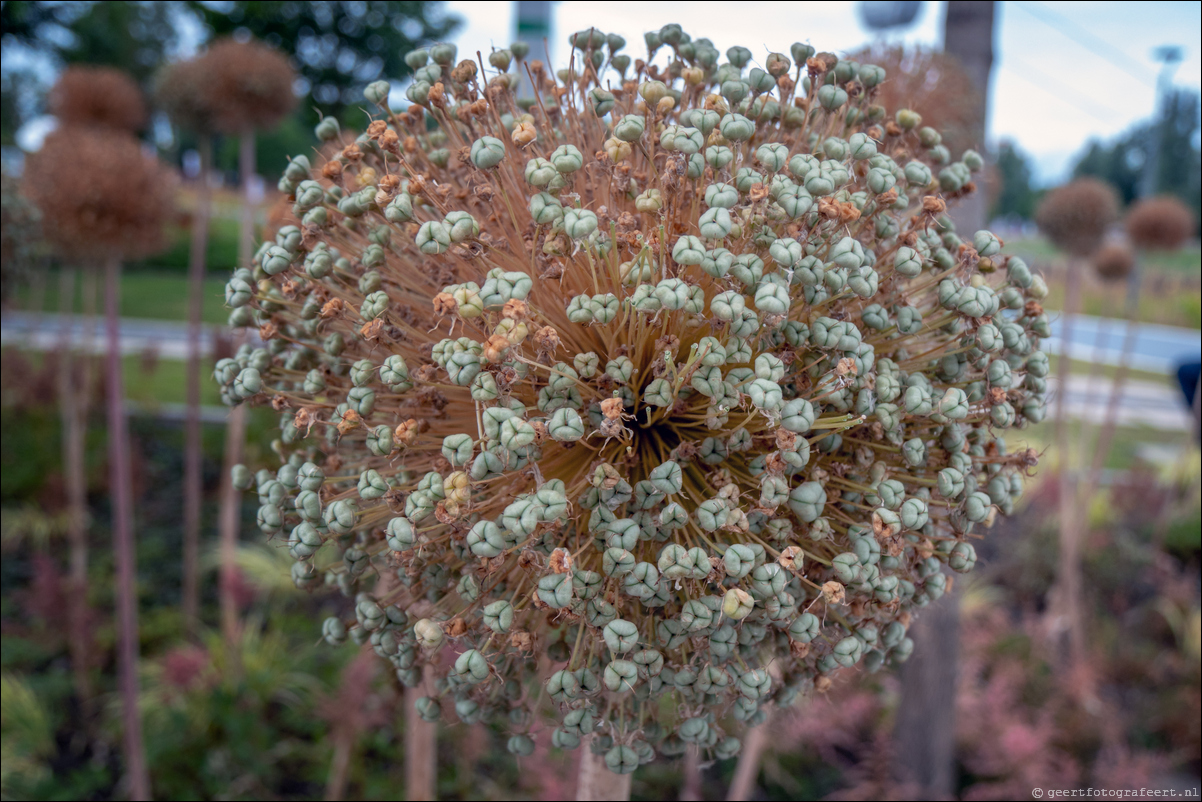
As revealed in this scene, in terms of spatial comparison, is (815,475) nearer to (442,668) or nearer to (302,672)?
(442,668)

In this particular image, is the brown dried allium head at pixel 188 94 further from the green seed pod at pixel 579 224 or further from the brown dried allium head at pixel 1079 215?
the brown dried allium head at pixel 1079 215

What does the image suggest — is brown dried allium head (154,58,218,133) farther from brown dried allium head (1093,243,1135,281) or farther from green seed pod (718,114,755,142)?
brown dried allium head (1093,243,1135,281)

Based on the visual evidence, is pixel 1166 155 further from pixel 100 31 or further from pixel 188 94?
pixel 100 31

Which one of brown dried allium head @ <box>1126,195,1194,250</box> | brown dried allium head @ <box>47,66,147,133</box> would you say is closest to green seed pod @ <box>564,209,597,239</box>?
brown dried allium head @ <box>47,66,147,133</box>

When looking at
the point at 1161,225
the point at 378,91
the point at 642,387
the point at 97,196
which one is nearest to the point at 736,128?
the point at 642,387

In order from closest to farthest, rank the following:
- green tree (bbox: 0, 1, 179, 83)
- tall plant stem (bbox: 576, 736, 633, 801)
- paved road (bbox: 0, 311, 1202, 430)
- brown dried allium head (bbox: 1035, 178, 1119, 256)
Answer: tall plant stem (bbox: 576, 736, 633, 801)
brown dried allium head (bbox: 1035, 178, 1119, 256)
paved road (bbox: 0, 311, 1202, 430)
green tree (bbox: 0, 1, 179, 83)

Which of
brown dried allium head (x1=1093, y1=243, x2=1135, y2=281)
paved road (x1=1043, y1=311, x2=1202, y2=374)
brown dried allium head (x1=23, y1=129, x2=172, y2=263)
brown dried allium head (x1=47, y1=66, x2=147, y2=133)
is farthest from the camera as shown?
paved road (x1=1043, y1=311, x2=1202, y2=374)

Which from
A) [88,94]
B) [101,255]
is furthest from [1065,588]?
[88,94]
